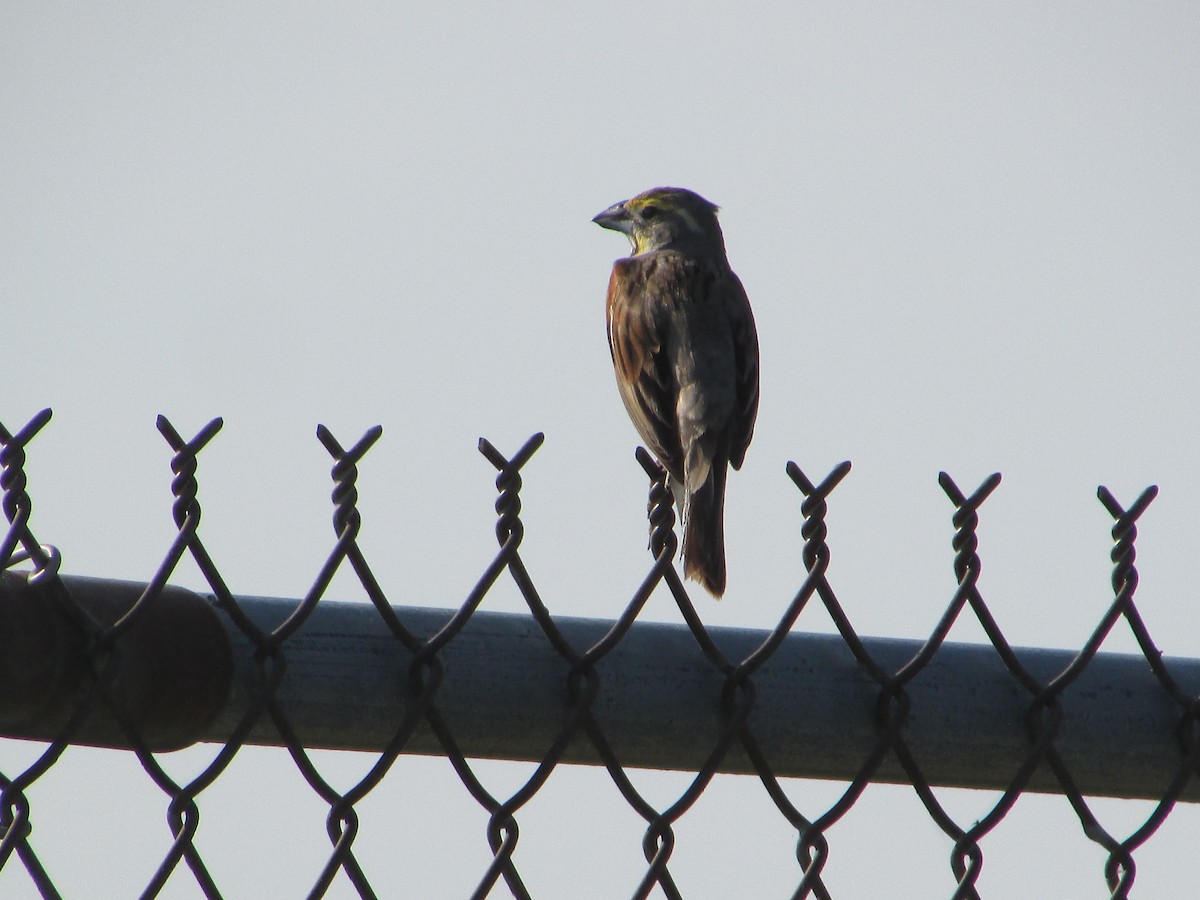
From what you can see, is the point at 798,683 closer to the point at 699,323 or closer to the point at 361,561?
the point at 361,561

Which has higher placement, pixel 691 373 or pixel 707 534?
pixel 691 373

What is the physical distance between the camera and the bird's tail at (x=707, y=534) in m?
4.83

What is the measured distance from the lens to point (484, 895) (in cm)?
167

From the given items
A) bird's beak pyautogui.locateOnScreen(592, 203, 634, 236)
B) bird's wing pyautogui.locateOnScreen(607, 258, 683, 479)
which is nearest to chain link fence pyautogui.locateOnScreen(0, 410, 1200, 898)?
bird's wing pyautogui.locateOnScreen(607, 258, 683, 479)

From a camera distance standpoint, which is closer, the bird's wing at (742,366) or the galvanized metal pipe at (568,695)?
the galvanized metal pipe at (568,695)

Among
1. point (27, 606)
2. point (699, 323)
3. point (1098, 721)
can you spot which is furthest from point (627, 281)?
point (27, 606)

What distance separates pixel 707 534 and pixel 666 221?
9.05 ft

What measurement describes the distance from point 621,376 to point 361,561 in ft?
14.7

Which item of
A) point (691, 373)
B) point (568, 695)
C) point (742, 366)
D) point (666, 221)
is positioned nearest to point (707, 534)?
point (691, 373)

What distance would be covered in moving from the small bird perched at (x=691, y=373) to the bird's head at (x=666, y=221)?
0.21 meters

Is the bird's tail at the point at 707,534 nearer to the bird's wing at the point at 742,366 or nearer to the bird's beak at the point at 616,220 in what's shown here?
the bird's wing at the point at 742,366

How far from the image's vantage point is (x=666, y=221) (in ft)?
24.3

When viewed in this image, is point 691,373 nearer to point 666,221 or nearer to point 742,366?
point 742,366

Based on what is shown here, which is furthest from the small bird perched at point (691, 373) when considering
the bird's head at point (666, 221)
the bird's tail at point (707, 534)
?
the bird's head at point (666, 221)
